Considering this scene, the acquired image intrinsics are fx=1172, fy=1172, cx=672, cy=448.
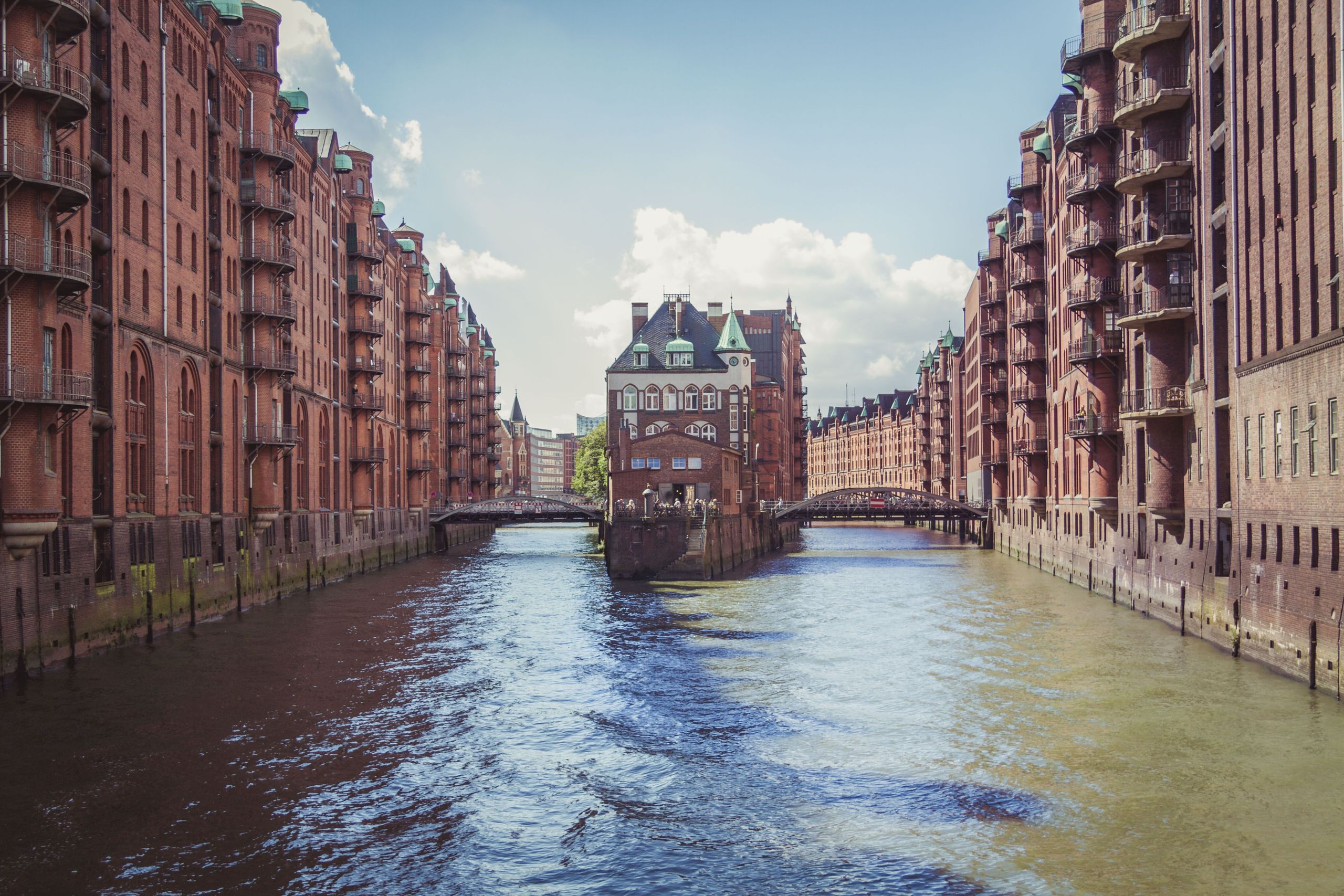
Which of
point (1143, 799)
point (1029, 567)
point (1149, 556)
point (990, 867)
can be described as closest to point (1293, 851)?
point (1143, 799)

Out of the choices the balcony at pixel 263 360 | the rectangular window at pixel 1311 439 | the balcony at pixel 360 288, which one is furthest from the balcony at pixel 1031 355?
the rectangular window at pixel 1311 439

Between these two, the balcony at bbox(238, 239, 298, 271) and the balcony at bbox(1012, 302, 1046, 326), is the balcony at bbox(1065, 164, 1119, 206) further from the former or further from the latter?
the balcony at bbox(238, 239, 298, 271)

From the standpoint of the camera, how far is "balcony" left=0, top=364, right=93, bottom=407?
27203 mm

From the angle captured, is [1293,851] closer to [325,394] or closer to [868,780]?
[868,780]

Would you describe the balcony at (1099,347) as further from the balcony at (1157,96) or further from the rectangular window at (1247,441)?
the rectangular window at (1247,441)

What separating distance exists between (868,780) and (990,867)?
4358 millimetres

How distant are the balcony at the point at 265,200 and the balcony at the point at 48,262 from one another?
18.6 m

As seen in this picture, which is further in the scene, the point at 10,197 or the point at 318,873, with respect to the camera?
the point at 10,197

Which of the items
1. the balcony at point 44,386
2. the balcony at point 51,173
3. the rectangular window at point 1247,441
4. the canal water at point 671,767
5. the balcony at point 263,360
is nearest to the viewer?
the canal water at point 671,767

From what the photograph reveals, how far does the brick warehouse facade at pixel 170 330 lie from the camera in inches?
1104

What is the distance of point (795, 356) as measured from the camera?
5837 inches

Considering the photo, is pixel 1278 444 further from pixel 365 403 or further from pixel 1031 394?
pixel 365 403

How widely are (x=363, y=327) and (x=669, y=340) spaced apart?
97.6ft

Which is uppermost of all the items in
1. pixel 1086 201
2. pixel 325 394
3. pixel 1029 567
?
pixel 1086 201
